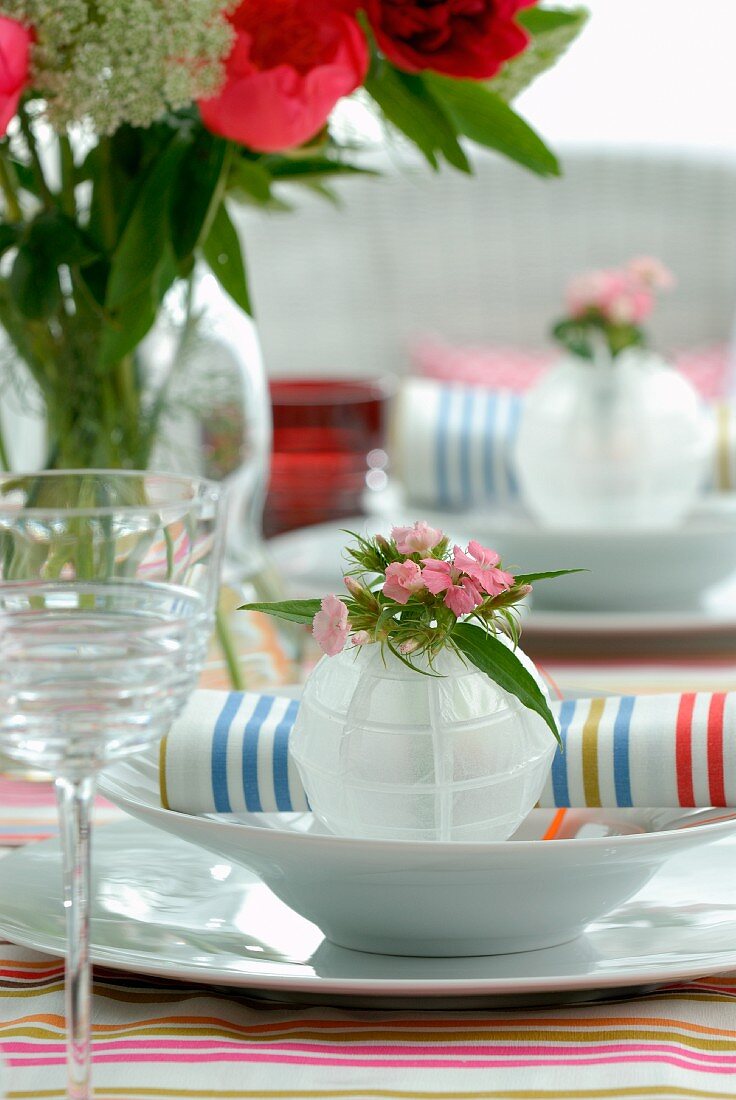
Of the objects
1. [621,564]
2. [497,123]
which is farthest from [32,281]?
[621,564]

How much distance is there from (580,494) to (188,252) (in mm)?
496

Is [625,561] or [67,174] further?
[625,561]

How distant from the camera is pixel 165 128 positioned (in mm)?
712

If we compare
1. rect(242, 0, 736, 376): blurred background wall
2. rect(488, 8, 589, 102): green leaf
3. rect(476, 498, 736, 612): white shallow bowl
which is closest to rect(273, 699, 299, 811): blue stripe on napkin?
rect(488, 8, 589, 102): green leaf

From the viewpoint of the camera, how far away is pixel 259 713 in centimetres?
54

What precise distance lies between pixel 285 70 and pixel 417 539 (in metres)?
0.25

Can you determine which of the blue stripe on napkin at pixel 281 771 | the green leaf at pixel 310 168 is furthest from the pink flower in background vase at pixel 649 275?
the blue stripe on napkin at pixel 281 771

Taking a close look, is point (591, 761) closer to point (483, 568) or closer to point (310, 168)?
point (483, 568)

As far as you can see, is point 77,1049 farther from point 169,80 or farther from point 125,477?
point 169,80

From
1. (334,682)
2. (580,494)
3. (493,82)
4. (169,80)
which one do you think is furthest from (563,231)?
(334,682)

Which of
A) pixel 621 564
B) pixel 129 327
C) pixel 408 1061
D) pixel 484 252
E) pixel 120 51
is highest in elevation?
pixel 484 252

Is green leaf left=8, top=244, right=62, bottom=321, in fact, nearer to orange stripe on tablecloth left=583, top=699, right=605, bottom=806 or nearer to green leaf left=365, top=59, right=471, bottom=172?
green leaf left=365, top=59, right=471, bottom=172

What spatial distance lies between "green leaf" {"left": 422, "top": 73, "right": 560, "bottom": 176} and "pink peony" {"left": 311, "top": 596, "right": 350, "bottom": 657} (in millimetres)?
351

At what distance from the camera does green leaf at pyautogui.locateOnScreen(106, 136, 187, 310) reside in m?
0.69
